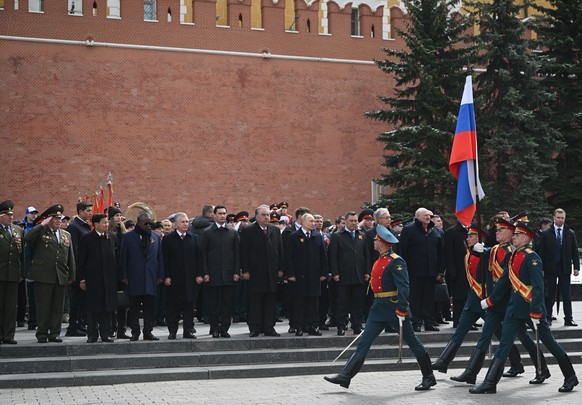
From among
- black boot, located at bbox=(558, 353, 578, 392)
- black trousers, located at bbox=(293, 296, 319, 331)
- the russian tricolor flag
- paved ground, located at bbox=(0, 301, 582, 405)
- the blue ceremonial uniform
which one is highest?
the russian tricolor flag

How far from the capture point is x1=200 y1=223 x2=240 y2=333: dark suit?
11789mm

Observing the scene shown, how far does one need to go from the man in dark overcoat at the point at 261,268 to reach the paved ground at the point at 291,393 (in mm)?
1718

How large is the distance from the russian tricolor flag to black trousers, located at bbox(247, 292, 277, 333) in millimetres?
2730

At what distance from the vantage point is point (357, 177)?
27.1 m

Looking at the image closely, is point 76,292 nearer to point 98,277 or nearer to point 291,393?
point 98,277

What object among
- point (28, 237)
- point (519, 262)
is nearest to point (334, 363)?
point (519, 262)

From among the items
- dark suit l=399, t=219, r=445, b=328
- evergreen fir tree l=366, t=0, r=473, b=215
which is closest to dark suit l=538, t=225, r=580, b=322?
dark suit l=399, t=219, r=445, b=328

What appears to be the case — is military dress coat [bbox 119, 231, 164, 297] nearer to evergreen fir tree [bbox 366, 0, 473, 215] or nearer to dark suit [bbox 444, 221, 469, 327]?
dark suit [bbox 444, 221, 469, 327]

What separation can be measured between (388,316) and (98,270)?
3.79 meters

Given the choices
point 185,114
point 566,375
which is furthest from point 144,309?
point 185,114

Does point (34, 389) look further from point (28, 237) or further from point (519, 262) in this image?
point (519, 262)

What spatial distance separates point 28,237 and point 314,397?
4.30m

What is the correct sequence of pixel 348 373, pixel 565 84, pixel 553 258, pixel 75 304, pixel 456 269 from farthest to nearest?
pixel 565 84 < pixel 553 258 < pixel 456 269 < pixel 75 304 < pixel 348 373

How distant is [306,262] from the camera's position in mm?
12273
